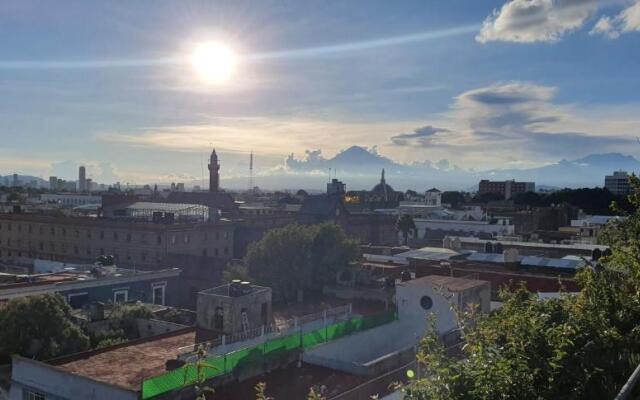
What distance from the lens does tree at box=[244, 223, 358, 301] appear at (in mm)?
33469

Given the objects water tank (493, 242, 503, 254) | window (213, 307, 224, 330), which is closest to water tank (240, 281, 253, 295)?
window (213, 307, 224, 330)

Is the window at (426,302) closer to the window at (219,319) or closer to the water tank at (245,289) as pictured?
the water tank at (245,289)

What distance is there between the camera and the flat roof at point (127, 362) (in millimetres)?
17938

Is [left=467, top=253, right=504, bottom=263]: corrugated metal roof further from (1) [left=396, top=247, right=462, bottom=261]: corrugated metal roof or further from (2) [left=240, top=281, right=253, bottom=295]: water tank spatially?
(2) [left=240, top=281, right=253, bottom=295]: water tank

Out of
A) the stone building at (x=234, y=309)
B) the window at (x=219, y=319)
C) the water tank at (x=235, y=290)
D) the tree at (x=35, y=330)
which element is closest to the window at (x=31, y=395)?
the tree at (x=35, y=330)

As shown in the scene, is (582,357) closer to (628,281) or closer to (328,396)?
(628,281)

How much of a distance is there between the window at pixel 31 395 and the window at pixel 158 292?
1791 centimetres

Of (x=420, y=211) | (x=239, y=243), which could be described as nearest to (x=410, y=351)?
(x=239, y=243)

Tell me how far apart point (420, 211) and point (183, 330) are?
64.8m

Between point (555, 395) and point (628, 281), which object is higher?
point (628, 281)

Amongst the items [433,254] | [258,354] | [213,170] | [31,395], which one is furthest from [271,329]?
[213,170]

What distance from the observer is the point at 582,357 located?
8.09m

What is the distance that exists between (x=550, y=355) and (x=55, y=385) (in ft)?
47.5

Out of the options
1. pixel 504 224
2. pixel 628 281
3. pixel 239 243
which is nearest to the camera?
pixel 628 281
